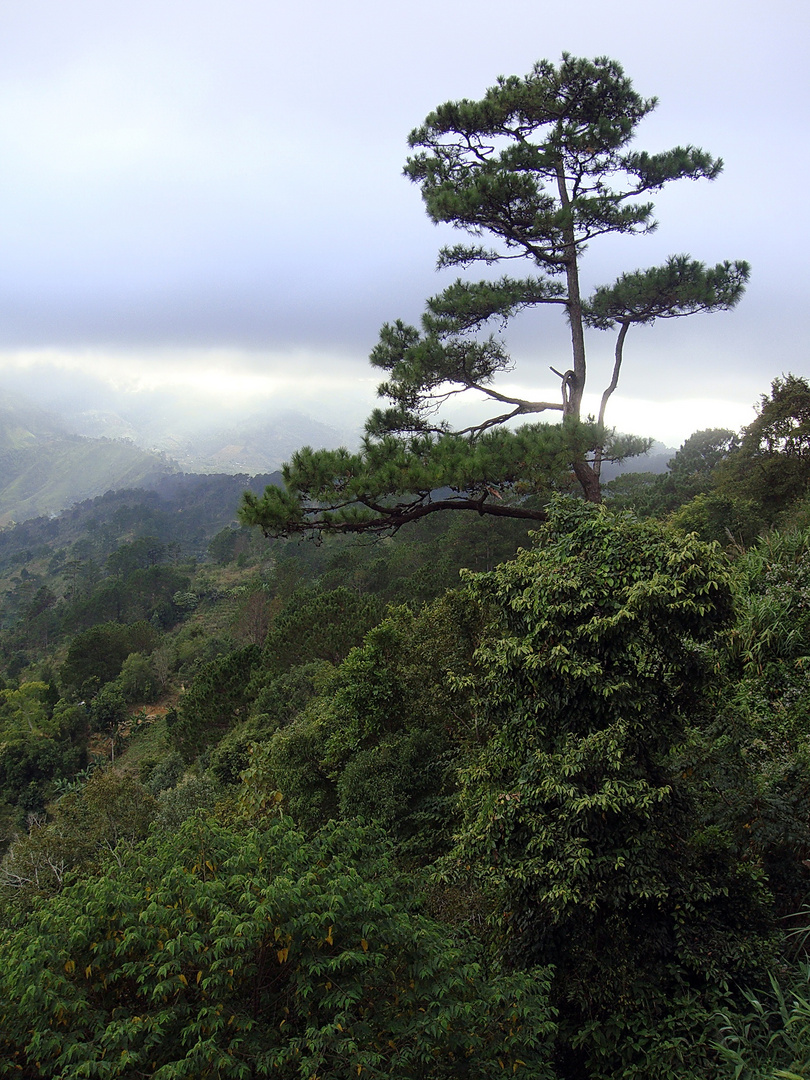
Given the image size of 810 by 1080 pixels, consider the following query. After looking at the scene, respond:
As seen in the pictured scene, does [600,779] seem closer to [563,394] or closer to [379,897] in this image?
[379,897]

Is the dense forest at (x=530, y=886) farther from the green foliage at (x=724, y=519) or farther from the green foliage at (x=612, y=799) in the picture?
the green foliage at (x=724, y=519)

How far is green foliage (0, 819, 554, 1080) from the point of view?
8.48 ft

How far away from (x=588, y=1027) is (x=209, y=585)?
51479 mm

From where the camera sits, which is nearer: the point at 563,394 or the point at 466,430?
the point at 466,430

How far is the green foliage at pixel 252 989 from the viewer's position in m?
2.58

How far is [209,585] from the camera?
170 feet

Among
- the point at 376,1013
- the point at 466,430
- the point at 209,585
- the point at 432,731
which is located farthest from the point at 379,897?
the point at 209,585

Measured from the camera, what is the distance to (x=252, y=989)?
311 cm

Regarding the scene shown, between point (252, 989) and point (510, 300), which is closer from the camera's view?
point (252, 989)

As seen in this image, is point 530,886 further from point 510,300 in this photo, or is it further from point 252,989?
point 510,300

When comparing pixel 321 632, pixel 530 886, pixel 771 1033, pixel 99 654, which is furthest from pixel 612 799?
pixel 99 654

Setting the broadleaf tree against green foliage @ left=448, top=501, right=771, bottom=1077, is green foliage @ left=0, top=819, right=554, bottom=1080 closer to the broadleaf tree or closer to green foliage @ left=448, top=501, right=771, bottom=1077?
green foliage @ left=448, top=501, right=771, bottom=1077

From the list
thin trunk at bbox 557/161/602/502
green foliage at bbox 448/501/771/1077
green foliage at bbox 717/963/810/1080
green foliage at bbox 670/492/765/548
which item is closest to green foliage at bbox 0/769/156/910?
green foliage at bbox 448/501/771/1077

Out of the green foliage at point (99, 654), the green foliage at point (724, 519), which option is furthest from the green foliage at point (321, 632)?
the green foliage at point (99, 654)
